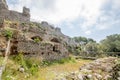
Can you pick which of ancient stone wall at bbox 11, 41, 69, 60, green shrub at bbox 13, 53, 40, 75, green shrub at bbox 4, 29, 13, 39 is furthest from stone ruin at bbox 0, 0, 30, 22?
green shrub at bbox 13, 53, 40, 75

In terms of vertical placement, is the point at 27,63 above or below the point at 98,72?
above

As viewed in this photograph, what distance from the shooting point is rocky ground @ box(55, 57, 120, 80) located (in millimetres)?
8898

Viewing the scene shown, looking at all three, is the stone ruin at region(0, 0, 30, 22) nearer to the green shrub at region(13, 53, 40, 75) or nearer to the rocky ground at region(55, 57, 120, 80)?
the green shrub at region(13, 53, 40, 75)

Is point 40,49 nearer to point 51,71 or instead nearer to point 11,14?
point 51,71

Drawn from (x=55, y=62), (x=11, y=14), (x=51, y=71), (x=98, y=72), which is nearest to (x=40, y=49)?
(x=55, y=62)

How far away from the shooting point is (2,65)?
32.0 feet

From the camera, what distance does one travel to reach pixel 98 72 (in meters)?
9.98

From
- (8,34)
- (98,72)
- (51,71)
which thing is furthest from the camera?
(8,34)

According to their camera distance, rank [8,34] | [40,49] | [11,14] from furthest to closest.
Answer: [11,14] → [40,49] → [8,34]

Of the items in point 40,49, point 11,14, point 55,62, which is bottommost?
point 55,62

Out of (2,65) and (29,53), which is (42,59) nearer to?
(29,53)

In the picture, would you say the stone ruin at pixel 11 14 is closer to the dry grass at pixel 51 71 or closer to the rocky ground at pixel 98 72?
the dry grass at pixel 51 71

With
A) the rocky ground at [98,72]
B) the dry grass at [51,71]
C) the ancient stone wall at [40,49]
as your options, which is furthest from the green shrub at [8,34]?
the rocky ground at [98,72]

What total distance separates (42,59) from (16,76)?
15.2 ft
